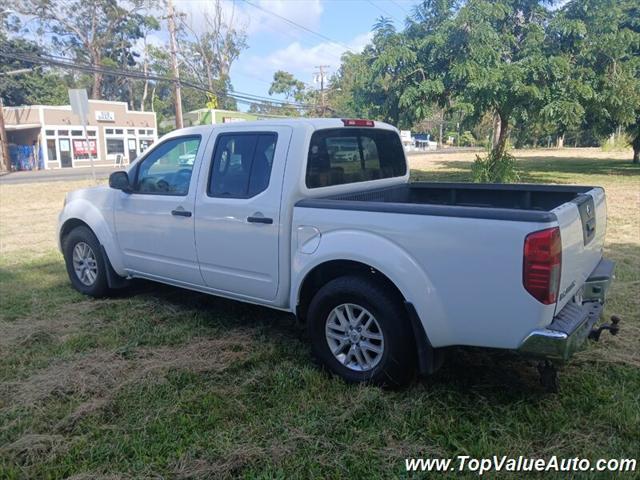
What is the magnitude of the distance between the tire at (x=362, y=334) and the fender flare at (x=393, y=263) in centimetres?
17

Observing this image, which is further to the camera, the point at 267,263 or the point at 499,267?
the point at 267,263

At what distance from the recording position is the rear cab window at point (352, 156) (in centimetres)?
404

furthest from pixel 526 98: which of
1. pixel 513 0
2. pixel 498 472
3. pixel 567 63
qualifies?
pixel 498 472

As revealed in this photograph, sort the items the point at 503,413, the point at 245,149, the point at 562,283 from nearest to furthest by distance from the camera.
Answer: the point at 562,283 → the point at 503,413 → the point at 245,149

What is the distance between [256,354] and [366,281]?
1210mm

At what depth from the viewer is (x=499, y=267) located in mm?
2844

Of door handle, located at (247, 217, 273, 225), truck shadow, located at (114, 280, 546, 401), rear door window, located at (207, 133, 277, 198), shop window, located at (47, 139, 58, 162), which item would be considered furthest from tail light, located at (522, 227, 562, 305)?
shop window, located at (47, 139, 58, 162)

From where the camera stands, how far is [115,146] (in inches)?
1811

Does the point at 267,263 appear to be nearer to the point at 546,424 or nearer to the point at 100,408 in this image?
the point at 100,408

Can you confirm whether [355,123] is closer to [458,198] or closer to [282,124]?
[282,124]

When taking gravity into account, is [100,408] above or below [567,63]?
below

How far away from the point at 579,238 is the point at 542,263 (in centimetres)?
62

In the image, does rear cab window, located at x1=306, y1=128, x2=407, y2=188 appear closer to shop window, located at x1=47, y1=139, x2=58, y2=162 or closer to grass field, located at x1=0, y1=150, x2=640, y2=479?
grass field, located at x1=0, y1=150, x2=640, y2=479

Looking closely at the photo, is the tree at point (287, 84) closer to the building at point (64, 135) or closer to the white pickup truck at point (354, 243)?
the building at point (64, 135)
